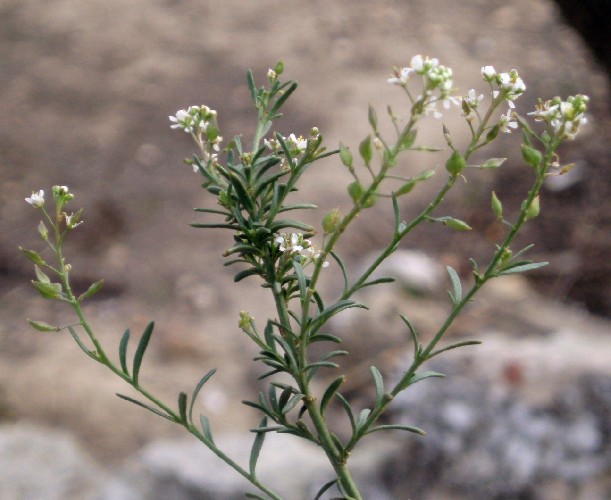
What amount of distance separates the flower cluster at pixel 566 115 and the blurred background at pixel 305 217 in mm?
2073

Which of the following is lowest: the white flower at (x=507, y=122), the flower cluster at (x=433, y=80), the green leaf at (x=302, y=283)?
the green leaf at (x=302, y=283)

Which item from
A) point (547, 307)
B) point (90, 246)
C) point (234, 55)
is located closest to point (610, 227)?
point (547, 307)

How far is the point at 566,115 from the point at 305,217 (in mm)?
3650

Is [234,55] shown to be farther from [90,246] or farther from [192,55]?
[90,246]

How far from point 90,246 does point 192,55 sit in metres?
2.14

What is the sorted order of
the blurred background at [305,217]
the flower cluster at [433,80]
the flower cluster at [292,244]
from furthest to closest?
the blurred background at [305,217], the flower cluster at [292,244], the flower cluster at [433,80]

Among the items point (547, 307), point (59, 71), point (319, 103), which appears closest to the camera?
point (547, 307)

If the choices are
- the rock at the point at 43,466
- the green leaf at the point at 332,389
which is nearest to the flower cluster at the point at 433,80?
the green leaf at the point at 332,389

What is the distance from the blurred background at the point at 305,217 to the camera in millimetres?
2535

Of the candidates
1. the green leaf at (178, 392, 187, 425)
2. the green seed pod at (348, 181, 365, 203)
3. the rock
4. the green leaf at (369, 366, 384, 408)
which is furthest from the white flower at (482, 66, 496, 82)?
the rock

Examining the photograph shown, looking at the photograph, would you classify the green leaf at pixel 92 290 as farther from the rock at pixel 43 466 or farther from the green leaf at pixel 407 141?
the rock at pixel 43 466

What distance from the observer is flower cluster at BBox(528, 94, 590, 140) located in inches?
22.3

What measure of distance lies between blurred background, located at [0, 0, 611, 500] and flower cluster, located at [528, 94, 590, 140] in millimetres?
2073

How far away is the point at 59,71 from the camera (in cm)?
566
